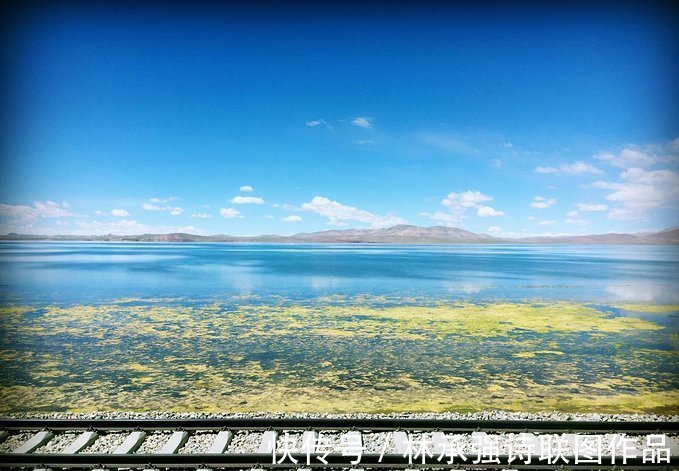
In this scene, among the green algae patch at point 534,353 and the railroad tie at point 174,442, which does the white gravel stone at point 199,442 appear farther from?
the green algae patch at point 534,353

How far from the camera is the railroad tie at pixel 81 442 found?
640 centimetres

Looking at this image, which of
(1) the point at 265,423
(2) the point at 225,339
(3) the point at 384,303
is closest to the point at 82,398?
(1) the point at 265,423

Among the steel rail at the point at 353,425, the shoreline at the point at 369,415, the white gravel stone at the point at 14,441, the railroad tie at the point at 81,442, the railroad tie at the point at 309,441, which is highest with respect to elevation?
the steel rail at the point at 353,425

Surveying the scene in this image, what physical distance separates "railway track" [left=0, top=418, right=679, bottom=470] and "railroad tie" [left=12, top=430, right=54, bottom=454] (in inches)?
0.5

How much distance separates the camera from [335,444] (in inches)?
262

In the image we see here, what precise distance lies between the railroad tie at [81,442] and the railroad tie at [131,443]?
0.57 meters

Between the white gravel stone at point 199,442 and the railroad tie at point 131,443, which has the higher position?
the railroad tie at point 131,443

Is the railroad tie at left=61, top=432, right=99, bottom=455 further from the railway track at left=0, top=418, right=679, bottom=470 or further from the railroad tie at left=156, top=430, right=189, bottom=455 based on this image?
the railroad tie at left=156, top=430, right=189, bottom=455

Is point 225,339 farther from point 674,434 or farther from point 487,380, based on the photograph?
point 674,434

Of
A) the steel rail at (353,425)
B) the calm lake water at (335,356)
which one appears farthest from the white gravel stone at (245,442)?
the calm lake water at (335,356)

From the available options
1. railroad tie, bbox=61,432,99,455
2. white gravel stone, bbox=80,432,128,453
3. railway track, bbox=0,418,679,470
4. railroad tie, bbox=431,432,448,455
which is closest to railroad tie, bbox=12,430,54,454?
railway track, bbox=0,418,679,470

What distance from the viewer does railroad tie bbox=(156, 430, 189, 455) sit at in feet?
21.0

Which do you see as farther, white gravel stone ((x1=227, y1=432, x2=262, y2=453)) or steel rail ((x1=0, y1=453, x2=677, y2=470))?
white gravel stone ((x1=227, y1=432, x2=262, y2=453))

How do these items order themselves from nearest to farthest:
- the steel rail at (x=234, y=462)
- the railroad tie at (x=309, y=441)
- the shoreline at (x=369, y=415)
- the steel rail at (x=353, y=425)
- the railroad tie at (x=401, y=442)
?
the steel rail at (x=234, y=462) → the railroad tie at (x=309, y=441) → the railroad tie at (x=401, y=442) → the steel rail at (x=353, y=425) → the shoreline at (x=369, y=415)
